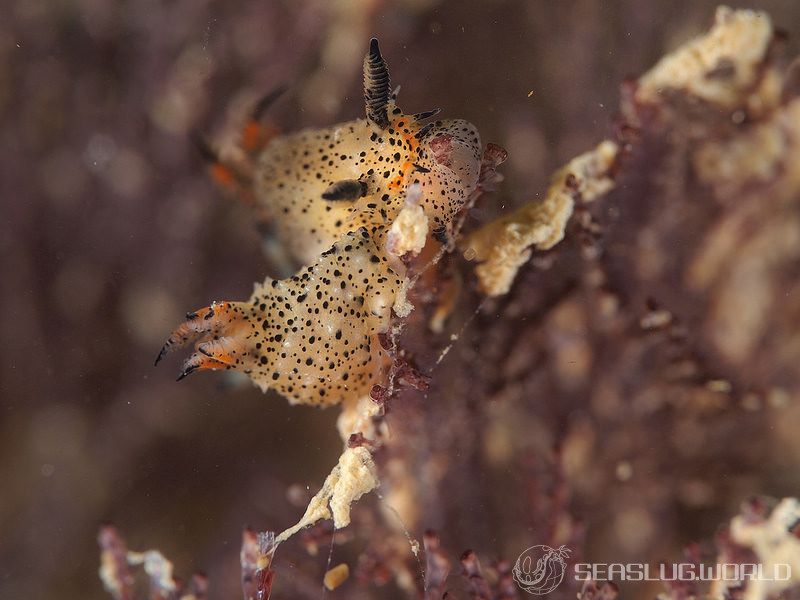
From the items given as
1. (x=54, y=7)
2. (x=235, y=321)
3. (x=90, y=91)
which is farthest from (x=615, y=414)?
(x=54, y=7)

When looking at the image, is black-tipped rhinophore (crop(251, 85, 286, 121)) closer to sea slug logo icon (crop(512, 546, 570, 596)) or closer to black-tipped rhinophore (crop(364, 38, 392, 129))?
black-tipped rhinophore (crop(364, 38, 392, 129))

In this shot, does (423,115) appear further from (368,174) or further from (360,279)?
(360,279)

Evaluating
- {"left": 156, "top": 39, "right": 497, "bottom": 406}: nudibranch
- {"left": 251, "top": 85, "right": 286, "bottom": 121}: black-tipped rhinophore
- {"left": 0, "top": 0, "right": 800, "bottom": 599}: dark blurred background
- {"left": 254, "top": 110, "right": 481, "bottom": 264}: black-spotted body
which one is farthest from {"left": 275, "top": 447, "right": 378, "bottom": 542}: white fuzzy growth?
{"left": 251, "top": 85, "right": 286, "bottom": 121}: black-tipped rhinophore

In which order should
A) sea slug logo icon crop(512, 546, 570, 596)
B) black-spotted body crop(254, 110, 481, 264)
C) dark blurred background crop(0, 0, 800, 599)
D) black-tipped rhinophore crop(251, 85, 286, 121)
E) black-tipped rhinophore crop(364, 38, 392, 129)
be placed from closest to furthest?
1. black-tipped rhinophore crop(364, 38, 392, 129)
2. black-spotted body crop(254, 110, 481, 264)
3. sea slug logo icon crop(512, 546, 570, 596)
4. dark blurred background crop(0, 0, 800, 599)
5. black-tipped rhinophore crop(251, 85, 286, 121)

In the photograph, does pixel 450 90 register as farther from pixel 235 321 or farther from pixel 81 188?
pixel 81 188

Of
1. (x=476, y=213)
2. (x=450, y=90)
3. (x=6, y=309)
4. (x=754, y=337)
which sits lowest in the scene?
(x=6, y=309)

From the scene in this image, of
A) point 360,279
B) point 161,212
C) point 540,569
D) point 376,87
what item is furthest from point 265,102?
point 540,569

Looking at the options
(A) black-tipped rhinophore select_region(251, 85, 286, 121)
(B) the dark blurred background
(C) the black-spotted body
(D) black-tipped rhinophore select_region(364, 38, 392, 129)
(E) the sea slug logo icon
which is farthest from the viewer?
(A) black-tipped rhinophore select_region(251, 85, 286, 121)

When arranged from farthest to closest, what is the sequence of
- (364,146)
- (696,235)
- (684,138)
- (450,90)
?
(696,235), (684,138), (450,90), (364,146)
